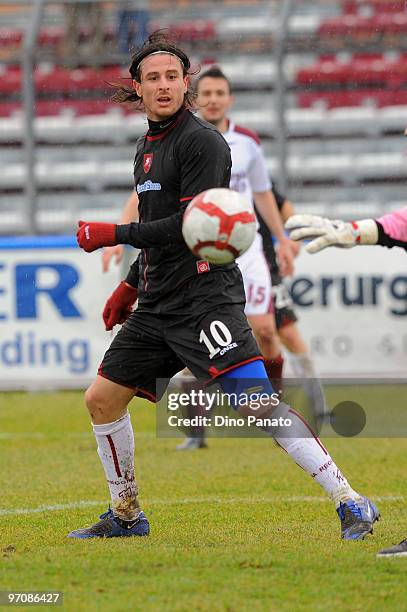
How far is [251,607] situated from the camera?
14.8 feet

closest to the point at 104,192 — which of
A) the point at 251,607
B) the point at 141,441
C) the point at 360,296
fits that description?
the point at 360,296

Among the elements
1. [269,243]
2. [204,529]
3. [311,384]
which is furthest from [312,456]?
[311,384]

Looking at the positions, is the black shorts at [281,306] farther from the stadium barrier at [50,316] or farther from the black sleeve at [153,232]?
the black sleeve at [153,232]

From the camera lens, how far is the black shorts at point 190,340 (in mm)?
5766

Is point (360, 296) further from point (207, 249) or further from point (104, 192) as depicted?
point (207, 249)

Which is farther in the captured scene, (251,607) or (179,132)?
(179,132)

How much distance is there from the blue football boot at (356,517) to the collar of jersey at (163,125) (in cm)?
191

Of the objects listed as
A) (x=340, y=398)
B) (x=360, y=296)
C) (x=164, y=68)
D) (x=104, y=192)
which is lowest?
(x=340, y=398)

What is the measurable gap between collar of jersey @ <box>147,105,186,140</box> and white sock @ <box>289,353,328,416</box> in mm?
5083

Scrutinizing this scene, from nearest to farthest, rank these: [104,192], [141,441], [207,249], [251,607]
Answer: [251,607] → [207,249] → [141,441] → [104,192]

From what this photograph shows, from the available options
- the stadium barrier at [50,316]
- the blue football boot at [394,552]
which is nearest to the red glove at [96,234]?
the blue football boot at [394,552]

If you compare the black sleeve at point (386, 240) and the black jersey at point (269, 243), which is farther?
A: the black jersey at point (269, 243)

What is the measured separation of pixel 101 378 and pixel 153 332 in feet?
1.09

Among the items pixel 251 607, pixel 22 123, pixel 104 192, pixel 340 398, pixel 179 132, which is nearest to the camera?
pixel 251 607
